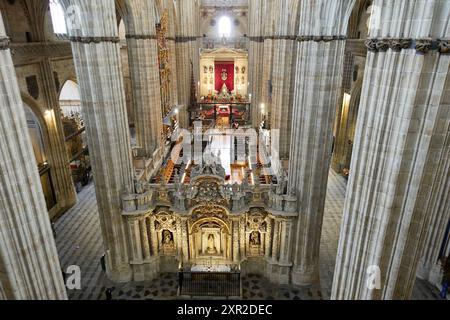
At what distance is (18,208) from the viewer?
6.06 meters

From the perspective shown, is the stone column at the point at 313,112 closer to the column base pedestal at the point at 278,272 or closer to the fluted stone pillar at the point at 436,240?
the column base pedestal at the point at 278,272

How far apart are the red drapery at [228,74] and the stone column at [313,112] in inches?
1150

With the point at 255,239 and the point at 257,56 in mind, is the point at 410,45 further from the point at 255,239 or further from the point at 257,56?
the point at 257,56

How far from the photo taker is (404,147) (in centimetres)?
568

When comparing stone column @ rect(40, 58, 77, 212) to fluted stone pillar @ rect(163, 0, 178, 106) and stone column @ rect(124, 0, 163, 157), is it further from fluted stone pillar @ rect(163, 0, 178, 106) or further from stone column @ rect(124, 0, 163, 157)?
fluted stone pillar @ rect(163, 0, 178, 106)

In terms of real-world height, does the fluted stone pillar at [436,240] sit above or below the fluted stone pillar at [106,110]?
below

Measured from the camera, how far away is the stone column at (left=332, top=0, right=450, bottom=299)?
521cm

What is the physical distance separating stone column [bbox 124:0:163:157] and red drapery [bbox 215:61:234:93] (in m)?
23.4

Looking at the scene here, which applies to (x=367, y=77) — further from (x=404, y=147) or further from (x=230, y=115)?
(x=230, y=115)

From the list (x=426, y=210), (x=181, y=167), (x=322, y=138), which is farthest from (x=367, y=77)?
(x=181, y=167)

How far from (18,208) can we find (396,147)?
278 inches

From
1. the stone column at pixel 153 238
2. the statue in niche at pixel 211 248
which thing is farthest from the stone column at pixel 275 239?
the stone column at pixel 153 238

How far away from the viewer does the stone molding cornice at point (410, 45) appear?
504cm

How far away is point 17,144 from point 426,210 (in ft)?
25.7
